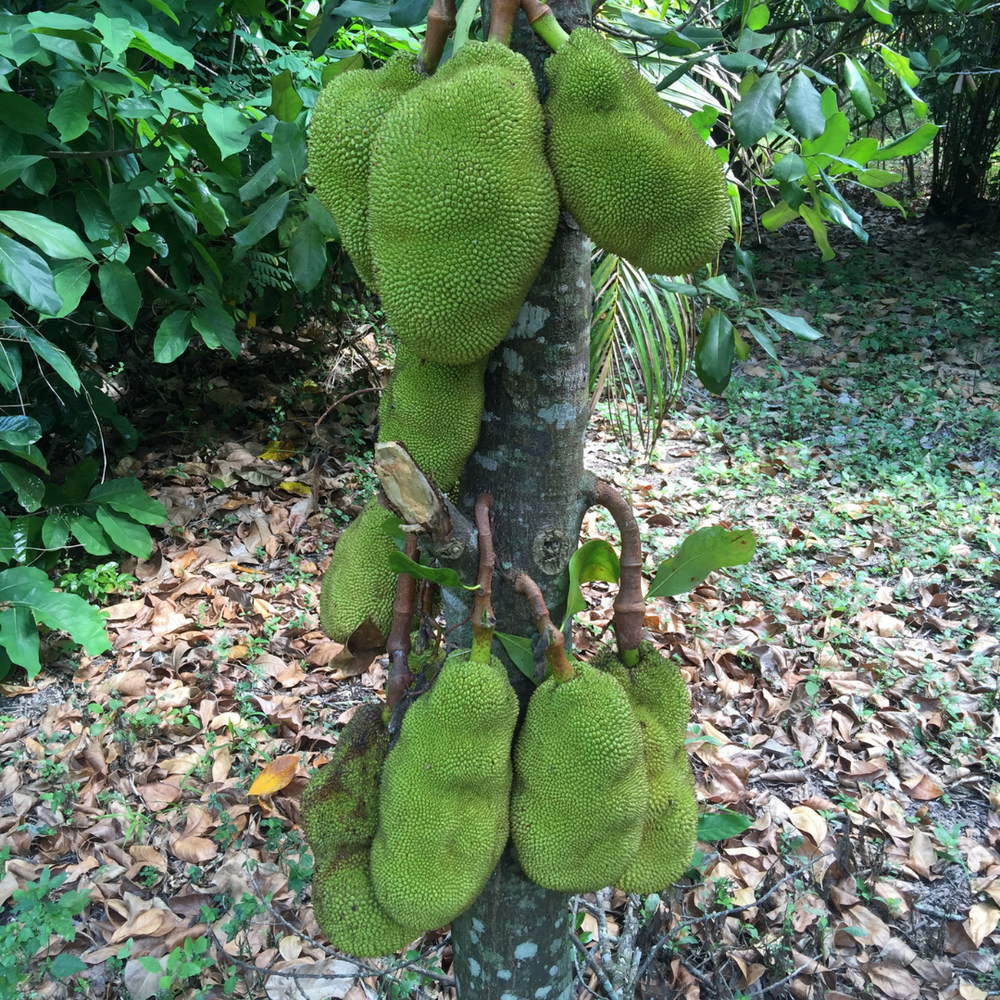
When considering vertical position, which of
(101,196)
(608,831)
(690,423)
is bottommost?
(690,423)

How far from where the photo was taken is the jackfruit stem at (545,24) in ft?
2.22

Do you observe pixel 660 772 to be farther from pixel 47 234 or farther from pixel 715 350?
pixel 47 234

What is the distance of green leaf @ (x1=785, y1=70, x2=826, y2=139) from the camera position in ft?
2.60

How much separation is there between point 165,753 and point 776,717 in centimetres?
159

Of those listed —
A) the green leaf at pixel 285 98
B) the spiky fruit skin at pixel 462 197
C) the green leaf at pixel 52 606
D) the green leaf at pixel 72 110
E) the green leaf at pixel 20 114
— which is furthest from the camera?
the green leaf at pixel 52 606

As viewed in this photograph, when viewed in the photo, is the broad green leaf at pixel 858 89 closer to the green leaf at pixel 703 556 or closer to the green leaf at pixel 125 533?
the green leaf at pixel 703 556

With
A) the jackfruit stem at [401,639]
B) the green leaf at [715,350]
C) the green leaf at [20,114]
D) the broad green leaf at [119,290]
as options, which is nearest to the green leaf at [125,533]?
the broad green leaf at [119,290]

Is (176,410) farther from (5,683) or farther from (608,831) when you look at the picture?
(608,831)

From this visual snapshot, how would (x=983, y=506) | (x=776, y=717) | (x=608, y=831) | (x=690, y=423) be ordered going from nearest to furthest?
(x=608, y=831) → (x=776, y=717) → (x=983, y=506) → (x=690, y=423)

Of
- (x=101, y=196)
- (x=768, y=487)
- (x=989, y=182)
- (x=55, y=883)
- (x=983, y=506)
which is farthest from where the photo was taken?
(x=989, y=182)

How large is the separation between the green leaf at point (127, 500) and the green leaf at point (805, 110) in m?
2.05

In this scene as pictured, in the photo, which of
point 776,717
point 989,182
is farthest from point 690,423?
point 989,182

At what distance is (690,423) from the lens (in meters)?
3.96

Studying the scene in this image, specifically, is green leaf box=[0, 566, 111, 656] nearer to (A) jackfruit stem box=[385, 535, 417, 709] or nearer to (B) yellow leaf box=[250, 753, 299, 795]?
(B) yellow leaf box=[250, 753, 299, 795]
